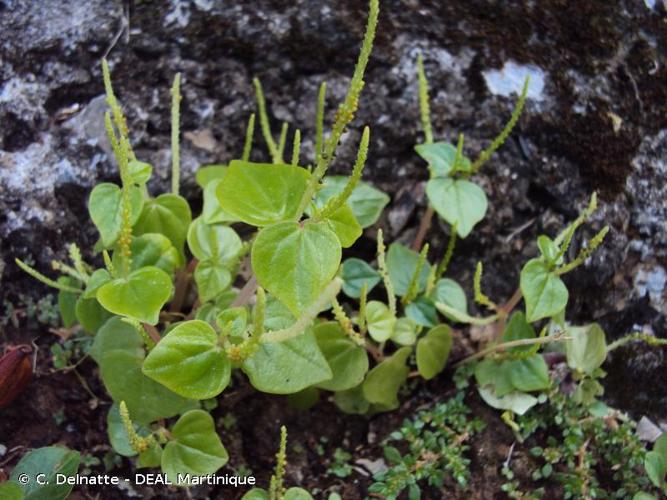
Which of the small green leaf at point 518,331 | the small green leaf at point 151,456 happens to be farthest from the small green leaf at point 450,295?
the small green leaf at point 151,456

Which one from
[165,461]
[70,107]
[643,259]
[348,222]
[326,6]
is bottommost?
[165,461]

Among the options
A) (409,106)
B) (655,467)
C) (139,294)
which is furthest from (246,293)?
(655,467)

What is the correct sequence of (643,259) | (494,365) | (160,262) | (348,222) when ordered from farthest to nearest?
(643,259)
(494,365)
(160,262)
(348,222)

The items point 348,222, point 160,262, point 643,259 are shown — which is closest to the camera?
point 348,222

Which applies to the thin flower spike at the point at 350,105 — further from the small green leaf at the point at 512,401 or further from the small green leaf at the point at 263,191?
the small green leaf at the point at 512,401

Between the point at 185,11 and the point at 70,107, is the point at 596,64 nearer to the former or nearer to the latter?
the point at 185,11

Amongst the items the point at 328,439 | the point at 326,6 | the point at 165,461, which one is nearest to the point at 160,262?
the point at 165,461
